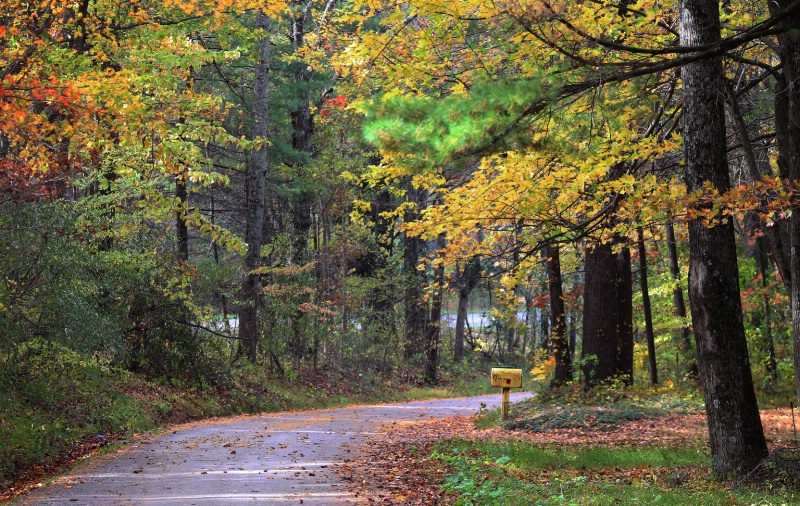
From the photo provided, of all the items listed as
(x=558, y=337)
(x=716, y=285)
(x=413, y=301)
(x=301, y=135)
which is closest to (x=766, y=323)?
(x=558, y=337)

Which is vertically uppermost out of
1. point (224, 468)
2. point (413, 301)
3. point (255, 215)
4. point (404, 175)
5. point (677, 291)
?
point (255, 215)

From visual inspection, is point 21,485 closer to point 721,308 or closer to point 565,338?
point 721,308

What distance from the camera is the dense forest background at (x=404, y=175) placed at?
8422 mm

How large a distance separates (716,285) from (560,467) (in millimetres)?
3427

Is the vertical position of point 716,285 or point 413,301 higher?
point 413,301

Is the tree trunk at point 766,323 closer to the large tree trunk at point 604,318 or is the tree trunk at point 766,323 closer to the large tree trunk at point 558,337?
the large tree trunk at point 604,318

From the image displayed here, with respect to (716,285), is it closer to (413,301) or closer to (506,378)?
(506,378)

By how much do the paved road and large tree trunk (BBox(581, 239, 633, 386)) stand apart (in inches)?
211

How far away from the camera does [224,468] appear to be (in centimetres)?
995

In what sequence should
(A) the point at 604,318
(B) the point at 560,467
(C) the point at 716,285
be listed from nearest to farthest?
(C) the point at 716,285 → (B) the point at 560,467 → (A) the point at 604,318

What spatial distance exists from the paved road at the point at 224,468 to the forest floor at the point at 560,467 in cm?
53

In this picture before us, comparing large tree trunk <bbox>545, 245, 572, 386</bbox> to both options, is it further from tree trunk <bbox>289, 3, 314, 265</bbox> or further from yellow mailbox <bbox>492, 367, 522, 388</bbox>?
tree trunk <bbox>289, 3, 314, 265</bbox>

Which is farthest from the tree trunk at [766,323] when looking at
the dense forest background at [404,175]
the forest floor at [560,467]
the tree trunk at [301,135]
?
the tree trunk at [301,135]

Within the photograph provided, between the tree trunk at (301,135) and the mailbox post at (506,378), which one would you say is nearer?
the mailbox post at (506,378)
